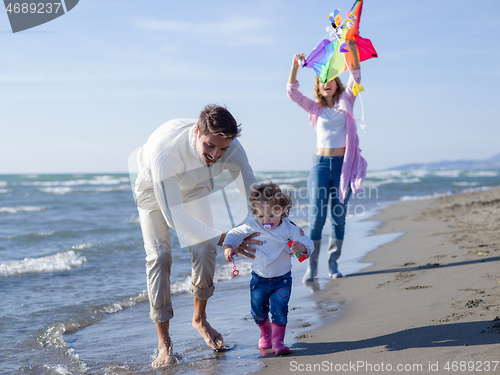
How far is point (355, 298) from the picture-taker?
380 centimetres

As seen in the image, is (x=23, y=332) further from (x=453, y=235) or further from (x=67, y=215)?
(x=67, y=215)

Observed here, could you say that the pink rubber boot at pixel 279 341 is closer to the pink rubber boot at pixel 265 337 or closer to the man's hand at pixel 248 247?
the pink rubber boot at pixel 265 337

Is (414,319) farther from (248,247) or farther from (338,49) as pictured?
(338,49)

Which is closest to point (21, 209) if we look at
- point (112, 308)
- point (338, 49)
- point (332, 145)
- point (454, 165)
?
point (112, 308)

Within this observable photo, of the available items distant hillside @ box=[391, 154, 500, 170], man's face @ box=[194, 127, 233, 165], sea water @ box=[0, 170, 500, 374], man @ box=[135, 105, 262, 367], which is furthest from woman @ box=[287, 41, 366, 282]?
distant hillside @ box=[391, 154, 500, 170]

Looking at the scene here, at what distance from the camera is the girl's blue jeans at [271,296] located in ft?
9.05

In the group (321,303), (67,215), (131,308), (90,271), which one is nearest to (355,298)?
(321,303)

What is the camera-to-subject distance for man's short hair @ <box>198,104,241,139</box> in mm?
2496

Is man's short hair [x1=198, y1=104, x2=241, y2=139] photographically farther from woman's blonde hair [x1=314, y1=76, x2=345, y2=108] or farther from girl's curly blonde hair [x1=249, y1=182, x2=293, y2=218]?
woman's blonde hair [x1=314, y1=76, x2=345, y2=108]

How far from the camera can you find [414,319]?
2930 mm

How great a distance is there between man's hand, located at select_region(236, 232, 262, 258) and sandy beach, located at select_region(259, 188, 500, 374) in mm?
663

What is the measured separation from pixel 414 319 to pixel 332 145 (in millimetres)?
2063

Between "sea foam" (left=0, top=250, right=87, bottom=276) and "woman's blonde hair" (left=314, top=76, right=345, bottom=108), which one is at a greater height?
"woman's blonde hair" (left=314, top=76, right=345, bottom=108)

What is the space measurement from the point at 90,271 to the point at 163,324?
325cm
